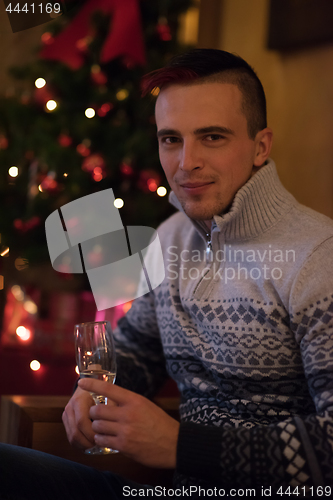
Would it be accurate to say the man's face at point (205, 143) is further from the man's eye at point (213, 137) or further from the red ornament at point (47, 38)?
the red ornament at point (47, 38)

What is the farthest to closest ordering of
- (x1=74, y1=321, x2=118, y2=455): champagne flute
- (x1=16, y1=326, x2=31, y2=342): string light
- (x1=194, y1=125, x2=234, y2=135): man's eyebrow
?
(x1=16, y1=326, x2=31, y2=342): string light
(x1=194, y1=125, x2=234, y2=135): man's eyebrow
(x1=74, y1=321, x2=118, y2=455): champagne flute

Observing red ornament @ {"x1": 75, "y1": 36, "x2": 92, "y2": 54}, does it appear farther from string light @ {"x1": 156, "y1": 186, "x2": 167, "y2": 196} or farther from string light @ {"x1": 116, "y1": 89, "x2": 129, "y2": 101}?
string light @ {"x1": 156, "y1": 186, "x2": 167, "y2": 196}

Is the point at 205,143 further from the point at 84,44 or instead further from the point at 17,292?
the point at 17,292

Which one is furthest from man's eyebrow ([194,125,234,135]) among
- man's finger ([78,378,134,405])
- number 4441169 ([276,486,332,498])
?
number 4441169 ([276,486,332,498])

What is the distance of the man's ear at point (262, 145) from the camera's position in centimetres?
101

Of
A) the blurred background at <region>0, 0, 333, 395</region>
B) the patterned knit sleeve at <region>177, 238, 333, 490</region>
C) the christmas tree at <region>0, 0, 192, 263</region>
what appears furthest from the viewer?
the christmas tree at <region>0, 0, 192, 263</region>

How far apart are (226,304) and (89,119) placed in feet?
4.32

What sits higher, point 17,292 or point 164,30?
point 164,30

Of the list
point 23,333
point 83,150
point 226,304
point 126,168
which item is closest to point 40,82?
point 83,150

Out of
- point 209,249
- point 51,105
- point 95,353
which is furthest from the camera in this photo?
Result: point 51,105

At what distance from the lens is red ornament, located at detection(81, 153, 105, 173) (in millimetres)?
2008

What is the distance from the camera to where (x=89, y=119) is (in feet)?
6.51

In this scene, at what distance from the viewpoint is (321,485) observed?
2.18 feet

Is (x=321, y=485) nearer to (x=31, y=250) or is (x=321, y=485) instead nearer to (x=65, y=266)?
(x=31, y=250)
